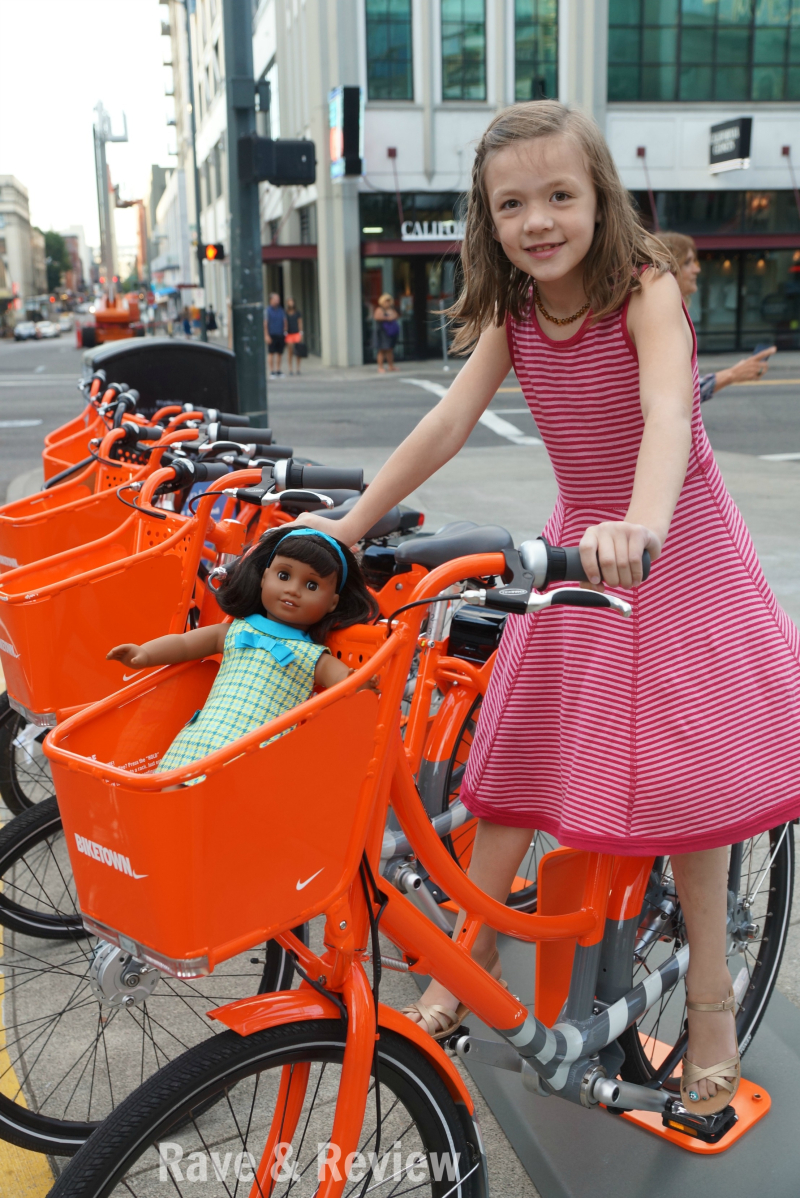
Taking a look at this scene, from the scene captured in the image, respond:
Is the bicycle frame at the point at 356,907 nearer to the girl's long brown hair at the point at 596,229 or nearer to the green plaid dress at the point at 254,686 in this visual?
the green plaid dress at the point at 254,686

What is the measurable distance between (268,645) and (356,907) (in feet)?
1.49

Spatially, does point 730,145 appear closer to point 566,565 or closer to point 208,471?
point 208,471

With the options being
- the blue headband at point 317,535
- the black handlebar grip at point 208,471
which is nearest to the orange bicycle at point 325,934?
the blue headband at point 317,535

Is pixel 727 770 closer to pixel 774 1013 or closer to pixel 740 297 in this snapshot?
pixel 774 1013

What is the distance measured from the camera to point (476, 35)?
2689 centimetres

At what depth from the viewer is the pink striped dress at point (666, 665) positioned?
2002mm

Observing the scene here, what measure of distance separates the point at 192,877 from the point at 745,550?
122 centimetres

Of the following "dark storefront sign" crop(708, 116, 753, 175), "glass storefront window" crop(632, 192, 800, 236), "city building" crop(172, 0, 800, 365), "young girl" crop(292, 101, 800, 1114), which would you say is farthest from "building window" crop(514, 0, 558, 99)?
"young girl" crop(292, 101, 800, 1114)

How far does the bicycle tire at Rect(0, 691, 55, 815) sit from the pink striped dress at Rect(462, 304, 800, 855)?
2.04m

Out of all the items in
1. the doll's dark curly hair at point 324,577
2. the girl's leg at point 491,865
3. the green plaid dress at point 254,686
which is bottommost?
the girl's leg at point 491,865

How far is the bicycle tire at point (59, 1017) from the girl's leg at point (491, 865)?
0.44 metres

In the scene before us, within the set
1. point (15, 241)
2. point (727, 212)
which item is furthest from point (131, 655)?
point (15, 241)

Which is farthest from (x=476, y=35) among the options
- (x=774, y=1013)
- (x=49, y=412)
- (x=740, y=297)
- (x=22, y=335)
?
(x=22, y=335)

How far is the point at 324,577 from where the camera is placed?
186cm
